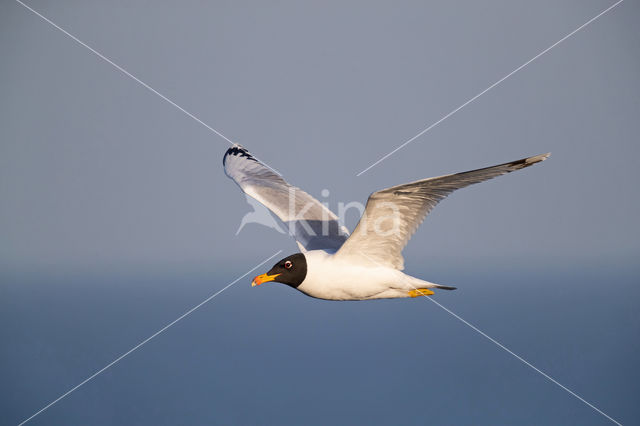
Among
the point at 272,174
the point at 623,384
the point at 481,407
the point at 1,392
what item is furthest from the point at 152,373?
the point at 272,174

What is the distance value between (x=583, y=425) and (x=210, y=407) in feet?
185

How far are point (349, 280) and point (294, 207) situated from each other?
6.12 ft

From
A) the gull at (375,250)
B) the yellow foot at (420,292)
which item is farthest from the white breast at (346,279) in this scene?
the yellow foot at (420,292)

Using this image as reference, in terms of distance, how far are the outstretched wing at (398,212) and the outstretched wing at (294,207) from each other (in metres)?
1.02

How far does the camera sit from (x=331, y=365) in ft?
185

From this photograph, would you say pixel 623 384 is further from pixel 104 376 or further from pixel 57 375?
pixel 57 375

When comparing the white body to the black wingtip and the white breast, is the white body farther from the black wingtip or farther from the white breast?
the black wingtip

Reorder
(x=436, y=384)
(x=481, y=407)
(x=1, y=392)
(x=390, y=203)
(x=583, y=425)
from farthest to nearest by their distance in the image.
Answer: (x=583, y=425) < (x=436, y=384) < (x=1, y=392) < (x=481, y=407) < (x=390, y=203)

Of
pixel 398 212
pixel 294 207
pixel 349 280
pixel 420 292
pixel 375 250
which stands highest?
pixel 294 207

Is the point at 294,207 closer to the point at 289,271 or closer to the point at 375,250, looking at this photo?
the point at 289,271

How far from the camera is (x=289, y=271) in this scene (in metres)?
4.87

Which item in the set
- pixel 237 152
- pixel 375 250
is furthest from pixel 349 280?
pixel 237 152

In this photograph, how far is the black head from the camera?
4.86 m

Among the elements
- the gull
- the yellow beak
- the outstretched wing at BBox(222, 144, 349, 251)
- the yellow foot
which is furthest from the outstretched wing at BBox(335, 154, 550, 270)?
the outstretched wing at BBox(222, 144, 349, 251)
